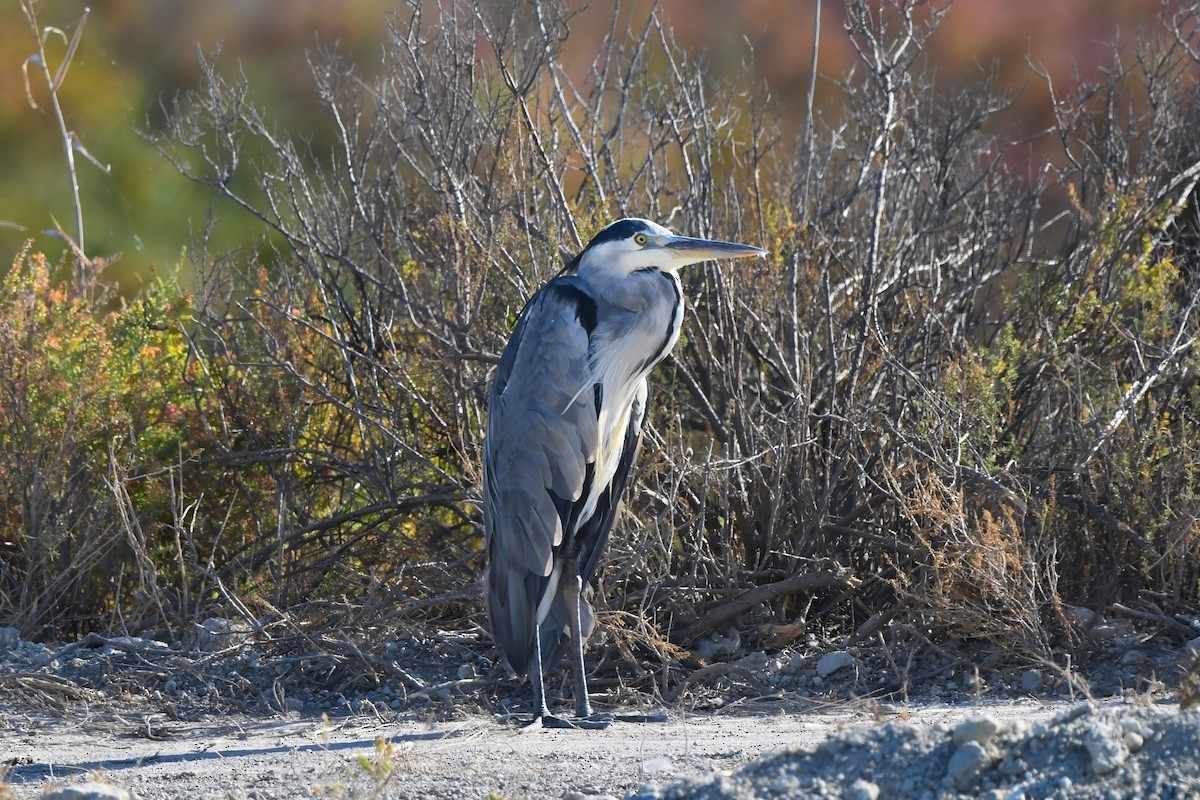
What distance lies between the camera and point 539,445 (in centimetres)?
444

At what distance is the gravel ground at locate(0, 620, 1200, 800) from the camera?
109 inches

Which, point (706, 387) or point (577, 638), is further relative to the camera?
point (706, 387)

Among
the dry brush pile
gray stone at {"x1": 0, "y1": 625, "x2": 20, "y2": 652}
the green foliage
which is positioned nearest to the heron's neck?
the dry brush pile

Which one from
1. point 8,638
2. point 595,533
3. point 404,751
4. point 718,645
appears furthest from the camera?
point 8,638

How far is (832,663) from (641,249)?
1.54m

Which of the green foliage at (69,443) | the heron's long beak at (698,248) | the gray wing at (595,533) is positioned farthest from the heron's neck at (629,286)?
the green foliage at (69,443)

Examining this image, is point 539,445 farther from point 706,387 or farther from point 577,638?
point 706,387

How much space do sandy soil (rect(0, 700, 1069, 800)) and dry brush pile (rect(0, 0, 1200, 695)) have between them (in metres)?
0.59

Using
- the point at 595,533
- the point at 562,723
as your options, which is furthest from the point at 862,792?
the point at 595,533

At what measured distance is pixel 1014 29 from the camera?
1227 cm

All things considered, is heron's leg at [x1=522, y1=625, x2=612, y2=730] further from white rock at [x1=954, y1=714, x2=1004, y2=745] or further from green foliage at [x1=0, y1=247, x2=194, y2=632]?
green foliage at [x1=0, y1=247, x2=194, y2=632]

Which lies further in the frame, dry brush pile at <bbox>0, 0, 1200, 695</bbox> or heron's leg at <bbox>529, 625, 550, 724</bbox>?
dry brush pile at <bbox>0, 0, 1200, 695</bbox>

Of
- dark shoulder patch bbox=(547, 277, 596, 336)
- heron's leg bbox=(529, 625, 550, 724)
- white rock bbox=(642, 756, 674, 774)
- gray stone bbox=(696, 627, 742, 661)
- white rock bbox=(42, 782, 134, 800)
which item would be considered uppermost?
dark shoulder patch bbox=(547, 277, 596, 336)

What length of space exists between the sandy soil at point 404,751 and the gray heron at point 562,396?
38cm
